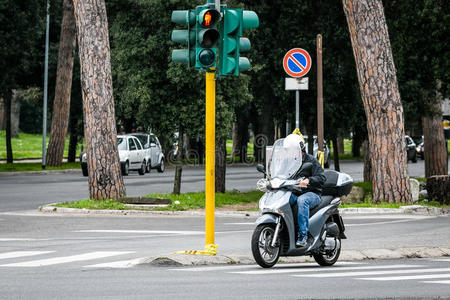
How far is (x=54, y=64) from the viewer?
168 feet

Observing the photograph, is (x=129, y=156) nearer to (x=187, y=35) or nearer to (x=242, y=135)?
(x=242, y=135)

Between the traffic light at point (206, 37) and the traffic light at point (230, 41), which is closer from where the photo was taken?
the traffic light at point (206, 37)

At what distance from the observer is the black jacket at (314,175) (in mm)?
12492

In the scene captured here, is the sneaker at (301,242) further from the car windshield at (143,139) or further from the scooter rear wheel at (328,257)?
the car windshield at (143,139)

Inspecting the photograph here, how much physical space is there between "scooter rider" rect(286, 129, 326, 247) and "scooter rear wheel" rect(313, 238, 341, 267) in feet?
1.84

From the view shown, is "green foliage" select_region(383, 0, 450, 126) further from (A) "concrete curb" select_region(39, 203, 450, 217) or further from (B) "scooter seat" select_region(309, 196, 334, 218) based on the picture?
(B) "scooter seat" select_region(309, 196, 334, 218)

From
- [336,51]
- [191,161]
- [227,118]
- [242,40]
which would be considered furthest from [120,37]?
[191,161]

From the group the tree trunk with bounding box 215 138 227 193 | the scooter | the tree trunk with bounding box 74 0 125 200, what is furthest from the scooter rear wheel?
the tree trunk with bounding box 215 138 227 193

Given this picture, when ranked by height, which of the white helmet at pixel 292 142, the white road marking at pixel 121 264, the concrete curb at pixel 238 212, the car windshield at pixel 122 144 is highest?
the white helmet at pixel 292 142

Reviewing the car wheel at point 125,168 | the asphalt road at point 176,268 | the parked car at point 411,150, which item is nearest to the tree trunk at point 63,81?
the car wheel at point 125,168

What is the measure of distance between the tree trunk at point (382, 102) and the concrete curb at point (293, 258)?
371 inches

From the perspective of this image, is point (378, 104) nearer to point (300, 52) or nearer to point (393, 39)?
point (300, 52)

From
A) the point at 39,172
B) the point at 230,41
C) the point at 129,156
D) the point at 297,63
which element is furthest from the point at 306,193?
the point at 39,172

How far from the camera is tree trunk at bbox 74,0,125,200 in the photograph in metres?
24.8
